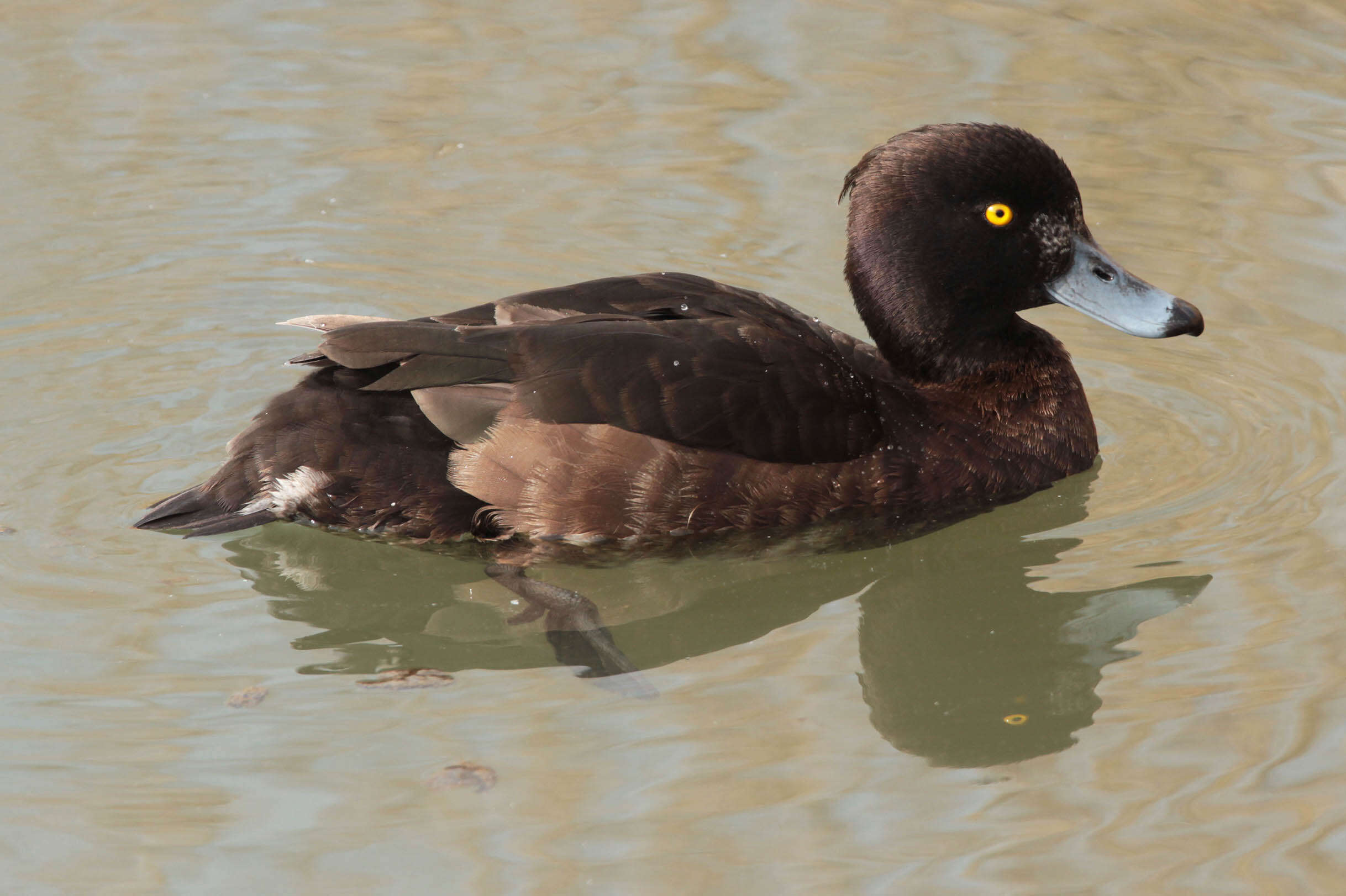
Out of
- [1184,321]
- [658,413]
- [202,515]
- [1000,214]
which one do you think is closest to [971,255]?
[1000,214]

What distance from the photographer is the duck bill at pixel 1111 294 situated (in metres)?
4.87

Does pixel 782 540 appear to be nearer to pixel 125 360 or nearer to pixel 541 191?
pixel 125 360

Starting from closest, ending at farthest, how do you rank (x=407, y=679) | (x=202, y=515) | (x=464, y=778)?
(x=464, y=778)
(x=407, y=679)
(x=202, y=515)

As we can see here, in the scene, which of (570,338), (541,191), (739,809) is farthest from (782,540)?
(541,191)

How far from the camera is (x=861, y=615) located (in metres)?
4.32

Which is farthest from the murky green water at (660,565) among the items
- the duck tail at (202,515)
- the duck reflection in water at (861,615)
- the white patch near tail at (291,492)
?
the white patch near tail at (291,492)

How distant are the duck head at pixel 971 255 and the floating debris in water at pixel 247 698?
2216mm

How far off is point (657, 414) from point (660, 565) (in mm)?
467

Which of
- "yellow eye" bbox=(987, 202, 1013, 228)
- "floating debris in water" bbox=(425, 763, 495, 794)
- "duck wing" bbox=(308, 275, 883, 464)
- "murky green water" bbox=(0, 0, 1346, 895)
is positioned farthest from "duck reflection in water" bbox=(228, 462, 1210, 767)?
"yellow eye" bbox=(987, 202, 1013, 228)

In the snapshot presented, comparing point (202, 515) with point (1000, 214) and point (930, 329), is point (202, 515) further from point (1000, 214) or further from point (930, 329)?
point (1000, 214)

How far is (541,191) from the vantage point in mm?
7027

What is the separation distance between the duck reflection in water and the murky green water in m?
0.01

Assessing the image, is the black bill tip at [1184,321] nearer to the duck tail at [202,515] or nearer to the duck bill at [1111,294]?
the duck bill at [1111,294]

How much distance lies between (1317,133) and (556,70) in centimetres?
383
